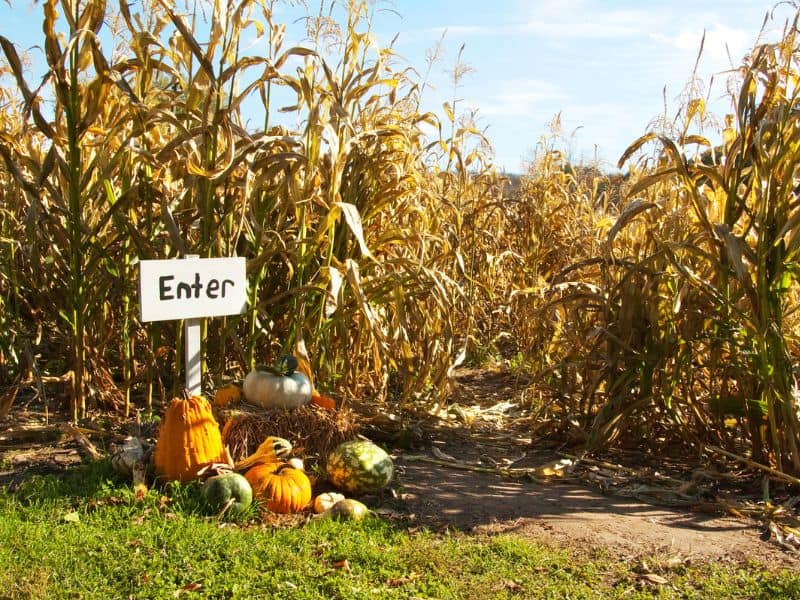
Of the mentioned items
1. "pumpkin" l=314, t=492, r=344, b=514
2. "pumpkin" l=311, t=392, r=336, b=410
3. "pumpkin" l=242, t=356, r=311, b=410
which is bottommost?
"pumpkin" l=314, t=492, r=344, b=514

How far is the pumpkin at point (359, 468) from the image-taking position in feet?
11.2

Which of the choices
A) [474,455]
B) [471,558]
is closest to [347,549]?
[471,558]

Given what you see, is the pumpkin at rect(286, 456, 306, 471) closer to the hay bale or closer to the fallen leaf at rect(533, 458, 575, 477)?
the hay bale

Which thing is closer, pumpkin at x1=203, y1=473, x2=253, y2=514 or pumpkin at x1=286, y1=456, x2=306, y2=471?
pumpkin at x1=203, y1=473, x2=253, y2=514

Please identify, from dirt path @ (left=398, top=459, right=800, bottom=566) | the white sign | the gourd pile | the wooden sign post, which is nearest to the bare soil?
dirt path @ (left=398, top=459, right=800, bottom=566)

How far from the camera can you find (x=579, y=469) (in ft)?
13.3

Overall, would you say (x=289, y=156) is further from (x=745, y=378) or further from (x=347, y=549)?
(x=745, y=378)

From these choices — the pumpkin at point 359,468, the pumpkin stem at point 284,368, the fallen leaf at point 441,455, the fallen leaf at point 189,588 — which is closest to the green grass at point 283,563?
the fallen leaf at point 189,588

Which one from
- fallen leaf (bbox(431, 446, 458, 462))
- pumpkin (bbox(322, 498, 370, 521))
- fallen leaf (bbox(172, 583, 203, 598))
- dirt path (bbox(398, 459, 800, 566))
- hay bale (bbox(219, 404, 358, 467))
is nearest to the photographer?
fallen leaf (bbox(172, 583, 203, 598))

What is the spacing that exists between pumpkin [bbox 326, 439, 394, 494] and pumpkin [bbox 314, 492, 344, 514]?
0.08 m

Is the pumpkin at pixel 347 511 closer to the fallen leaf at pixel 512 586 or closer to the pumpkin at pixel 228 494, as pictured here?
the pumpkin at pixel 228 494

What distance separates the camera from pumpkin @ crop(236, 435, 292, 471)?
3502 millimetres

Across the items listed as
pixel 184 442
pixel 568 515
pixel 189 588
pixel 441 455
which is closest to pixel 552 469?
pixel 568 515

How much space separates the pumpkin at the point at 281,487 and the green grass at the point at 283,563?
145 mm
